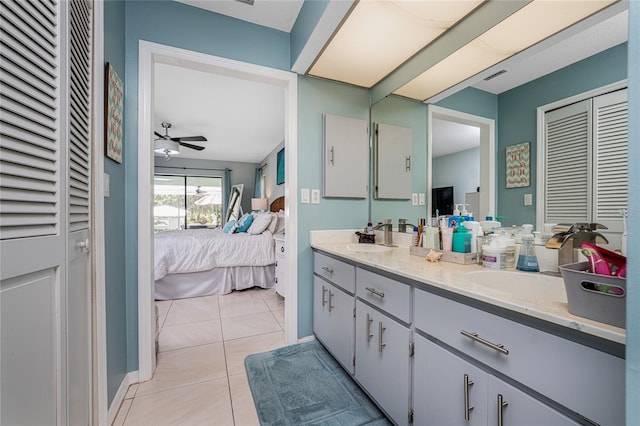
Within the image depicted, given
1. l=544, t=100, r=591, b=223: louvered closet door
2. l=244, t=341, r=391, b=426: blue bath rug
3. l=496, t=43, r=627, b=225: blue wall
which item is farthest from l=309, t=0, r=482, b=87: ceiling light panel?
l=244, t=341, r=391, b=426: blue bath rug

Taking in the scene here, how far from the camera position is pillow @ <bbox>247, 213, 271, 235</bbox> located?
12.3 ft

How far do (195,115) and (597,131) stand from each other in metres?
4.40

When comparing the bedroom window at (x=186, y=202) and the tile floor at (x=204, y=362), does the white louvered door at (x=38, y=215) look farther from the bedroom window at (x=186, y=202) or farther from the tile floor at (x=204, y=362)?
the bedroom window at (x=186, y=202)

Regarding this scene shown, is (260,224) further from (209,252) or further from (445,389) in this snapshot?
(445,389)

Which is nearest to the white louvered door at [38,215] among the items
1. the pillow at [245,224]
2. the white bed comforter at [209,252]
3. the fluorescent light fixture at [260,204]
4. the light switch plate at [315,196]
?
the light switch plate at [315,196]

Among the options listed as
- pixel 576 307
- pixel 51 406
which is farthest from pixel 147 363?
pixel 576 307

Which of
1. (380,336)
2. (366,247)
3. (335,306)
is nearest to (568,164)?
(380,336)

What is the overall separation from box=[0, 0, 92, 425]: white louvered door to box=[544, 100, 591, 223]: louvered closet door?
180 cm

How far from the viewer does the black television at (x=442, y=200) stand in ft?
5.32

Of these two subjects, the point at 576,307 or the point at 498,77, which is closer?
the point at 576,307

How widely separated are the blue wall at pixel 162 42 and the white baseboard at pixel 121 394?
47mm

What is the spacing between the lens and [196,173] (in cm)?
702

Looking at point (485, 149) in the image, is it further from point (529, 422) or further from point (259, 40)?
point (259, 40)

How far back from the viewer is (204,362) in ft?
5.97
